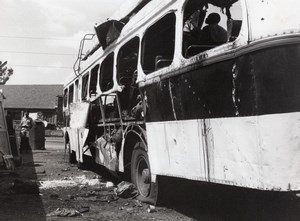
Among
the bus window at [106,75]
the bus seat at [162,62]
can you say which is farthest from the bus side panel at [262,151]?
the bus window at [106,75]

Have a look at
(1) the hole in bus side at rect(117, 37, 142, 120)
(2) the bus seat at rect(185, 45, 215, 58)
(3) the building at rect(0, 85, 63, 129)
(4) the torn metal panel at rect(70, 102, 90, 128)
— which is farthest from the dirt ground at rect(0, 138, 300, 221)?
(3) the building at rect(0, 85, 63, 129)

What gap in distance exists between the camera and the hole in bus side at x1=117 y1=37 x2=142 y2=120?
21.8 ft

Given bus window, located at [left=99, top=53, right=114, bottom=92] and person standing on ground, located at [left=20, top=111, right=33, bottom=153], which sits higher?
bus window, located at [left=99, top=53, right=114, bottom=92]

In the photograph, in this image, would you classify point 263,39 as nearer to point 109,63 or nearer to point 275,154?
point 275,154

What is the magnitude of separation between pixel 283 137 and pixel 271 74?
52cm

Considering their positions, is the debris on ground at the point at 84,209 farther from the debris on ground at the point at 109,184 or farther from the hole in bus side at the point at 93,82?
the hole in bus side at the point at 93,82

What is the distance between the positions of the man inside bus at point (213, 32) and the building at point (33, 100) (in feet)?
124

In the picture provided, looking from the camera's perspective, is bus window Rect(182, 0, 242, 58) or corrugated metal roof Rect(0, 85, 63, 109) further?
corrugated metal roof Rect(0, 85, 63, 109)

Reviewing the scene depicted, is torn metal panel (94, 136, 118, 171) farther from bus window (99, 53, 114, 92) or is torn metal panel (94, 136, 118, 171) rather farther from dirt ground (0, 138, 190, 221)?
bus window (99, 53, 114, 92)

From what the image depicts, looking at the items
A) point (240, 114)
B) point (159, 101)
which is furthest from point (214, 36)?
point (240, 114)

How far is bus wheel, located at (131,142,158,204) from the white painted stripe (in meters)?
0.93

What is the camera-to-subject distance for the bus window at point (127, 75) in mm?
6754

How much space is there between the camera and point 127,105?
6953 mm

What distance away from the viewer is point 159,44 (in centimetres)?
572
